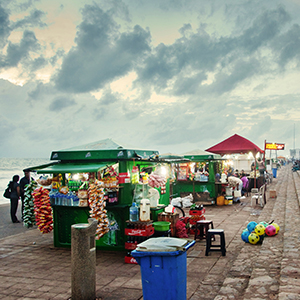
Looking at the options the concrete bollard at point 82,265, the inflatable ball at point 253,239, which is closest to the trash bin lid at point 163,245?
the concrete bollard at point 82,265

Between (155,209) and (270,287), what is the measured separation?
13.0 ft

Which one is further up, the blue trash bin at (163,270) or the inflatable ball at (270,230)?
the blue trash bin at (163,270)

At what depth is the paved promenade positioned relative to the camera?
5133 millimetres

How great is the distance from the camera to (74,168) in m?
7.71

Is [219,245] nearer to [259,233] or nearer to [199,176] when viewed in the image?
[259,233]

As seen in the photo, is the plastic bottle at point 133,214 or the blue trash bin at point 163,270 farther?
the plastic bottle at point 133,214

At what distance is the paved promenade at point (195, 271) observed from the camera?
5133 millimetres

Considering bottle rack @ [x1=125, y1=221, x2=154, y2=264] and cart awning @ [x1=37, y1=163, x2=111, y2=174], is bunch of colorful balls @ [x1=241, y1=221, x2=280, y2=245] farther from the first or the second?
cart awning @ [x1=37, y1=163, x2=111, y2=174]

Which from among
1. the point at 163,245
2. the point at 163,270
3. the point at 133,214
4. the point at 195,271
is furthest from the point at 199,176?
the point at 163,270

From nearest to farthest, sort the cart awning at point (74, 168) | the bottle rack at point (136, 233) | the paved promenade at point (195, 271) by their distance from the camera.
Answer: the paved promenade at point (195, 271) → the bottle rack at point (136, 233) → the cart awning at point (74, 168)

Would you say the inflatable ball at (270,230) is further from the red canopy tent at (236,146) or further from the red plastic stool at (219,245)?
the red canopy tent at (236,146)

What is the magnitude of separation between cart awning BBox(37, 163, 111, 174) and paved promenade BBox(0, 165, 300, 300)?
2.23 meters

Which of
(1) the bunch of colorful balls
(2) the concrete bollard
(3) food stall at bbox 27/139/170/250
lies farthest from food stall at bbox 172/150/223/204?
(2) the concrete bollard

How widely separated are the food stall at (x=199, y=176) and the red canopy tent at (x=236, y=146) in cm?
130
